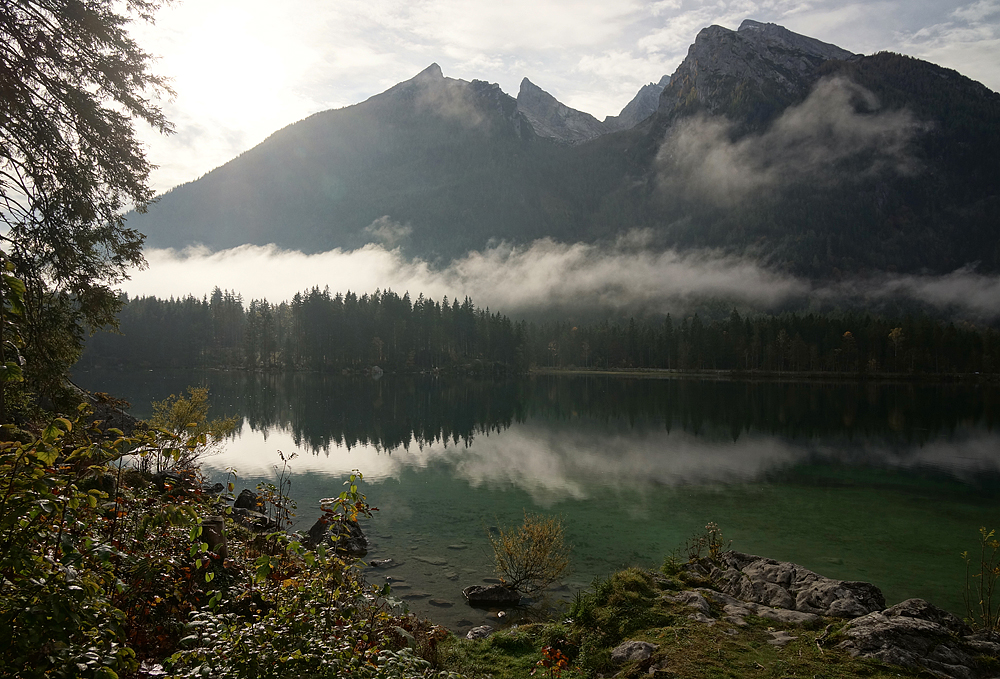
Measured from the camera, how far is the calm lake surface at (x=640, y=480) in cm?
1931

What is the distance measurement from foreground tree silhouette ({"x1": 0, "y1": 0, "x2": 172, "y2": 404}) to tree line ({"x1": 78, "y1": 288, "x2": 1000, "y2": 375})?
12318 cm

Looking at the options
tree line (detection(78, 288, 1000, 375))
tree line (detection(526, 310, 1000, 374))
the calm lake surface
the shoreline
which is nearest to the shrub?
the calm lake surface

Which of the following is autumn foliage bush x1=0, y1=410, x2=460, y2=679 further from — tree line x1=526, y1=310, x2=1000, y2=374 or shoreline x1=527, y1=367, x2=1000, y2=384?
tree line x1=526, y1=310, x2=1000, y2=374

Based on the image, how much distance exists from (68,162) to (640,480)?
3012 cm

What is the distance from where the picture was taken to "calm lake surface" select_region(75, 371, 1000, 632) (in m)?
19.3

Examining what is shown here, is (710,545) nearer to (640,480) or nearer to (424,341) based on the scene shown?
(640,480)

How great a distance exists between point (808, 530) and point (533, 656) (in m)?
18.0

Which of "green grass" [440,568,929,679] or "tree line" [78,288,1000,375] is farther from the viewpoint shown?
"tree line" [78,288,1000,375]

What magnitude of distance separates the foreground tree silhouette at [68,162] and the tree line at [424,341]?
12318cm

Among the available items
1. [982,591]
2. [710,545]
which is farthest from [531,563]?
[982,591]

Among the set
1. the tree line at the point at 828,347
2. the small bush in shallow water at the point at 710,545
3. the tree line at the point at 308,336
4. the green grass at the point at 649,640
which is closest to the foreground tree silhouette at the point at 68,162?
the green grass at the point at 649,640

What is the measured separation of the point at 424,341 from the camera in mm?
142625

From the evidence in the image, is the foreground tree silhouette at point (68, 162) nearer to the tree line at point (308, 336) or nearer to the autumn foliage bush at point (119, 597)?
the autumn foliage bush at point (119, 597)

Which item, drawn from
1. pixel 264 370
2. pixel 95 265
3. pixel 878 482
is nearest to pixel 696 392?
pixel 878 482
